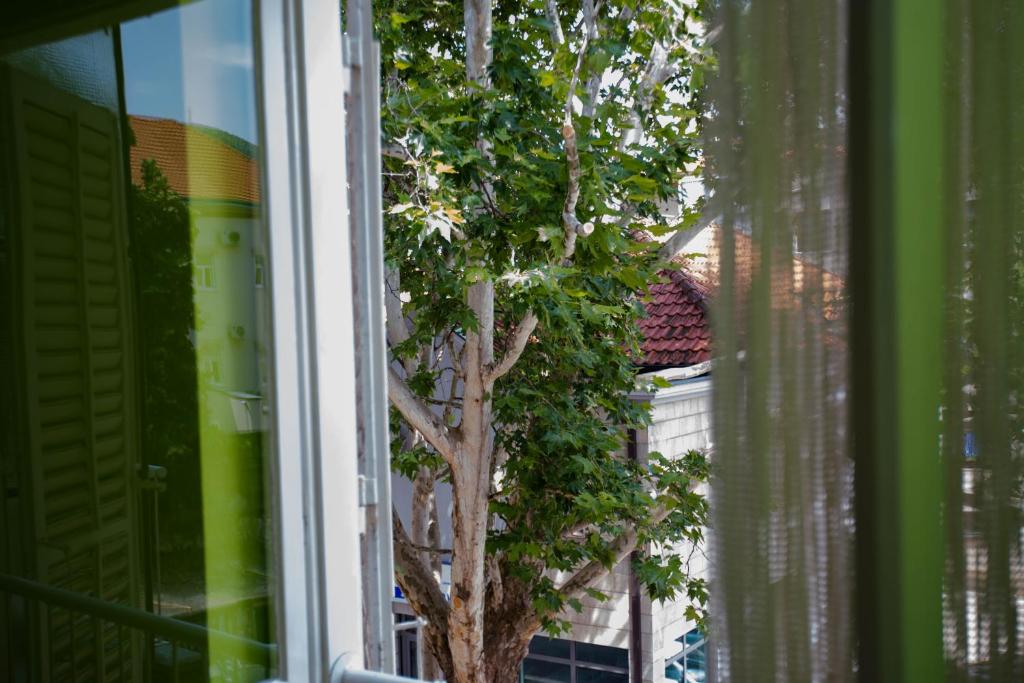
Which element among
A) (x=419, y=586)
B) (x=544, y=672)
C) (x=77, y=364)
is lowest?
(x=544, y=672)

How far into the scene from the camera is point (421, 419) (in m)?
4.13

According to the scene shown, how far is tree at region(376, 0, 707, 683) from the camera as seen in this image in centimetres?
344

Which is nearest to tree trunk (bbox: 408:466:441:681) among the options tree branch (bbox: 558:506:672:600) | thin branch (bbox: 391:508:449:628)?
thin branch (bbox: 391:508:449:628)

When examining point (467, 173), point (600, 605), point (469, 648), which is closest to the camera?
point (467, 173)

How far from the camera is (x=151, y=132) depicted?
62.1 inches

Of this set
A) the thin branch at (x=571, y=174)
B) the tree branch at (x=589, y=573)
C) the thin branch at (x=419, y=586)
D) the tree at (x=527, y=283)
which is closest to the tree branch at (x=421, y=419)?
the tree at (x=527, y=283)

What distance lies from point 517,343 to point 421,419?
530 millimetres

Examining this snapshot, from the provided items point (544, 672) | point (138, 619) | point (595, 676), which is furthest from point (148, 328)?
point (544, 672)

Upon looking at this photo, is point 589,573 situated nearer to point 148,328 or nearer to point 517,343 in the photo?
point 517,343

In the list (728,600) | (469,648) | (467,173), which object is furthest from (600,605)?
(728,600)

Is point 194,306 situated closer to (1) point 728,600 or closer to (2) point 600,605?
(1) point 728,600

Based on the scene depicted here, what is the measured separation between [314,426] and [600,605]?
4.97 meters

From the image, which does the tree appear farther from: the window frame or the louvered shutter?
the louvered shutter

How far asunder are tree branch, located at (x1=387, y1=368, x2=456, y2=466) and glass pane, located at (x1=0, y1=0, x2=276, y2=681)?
2.46m
